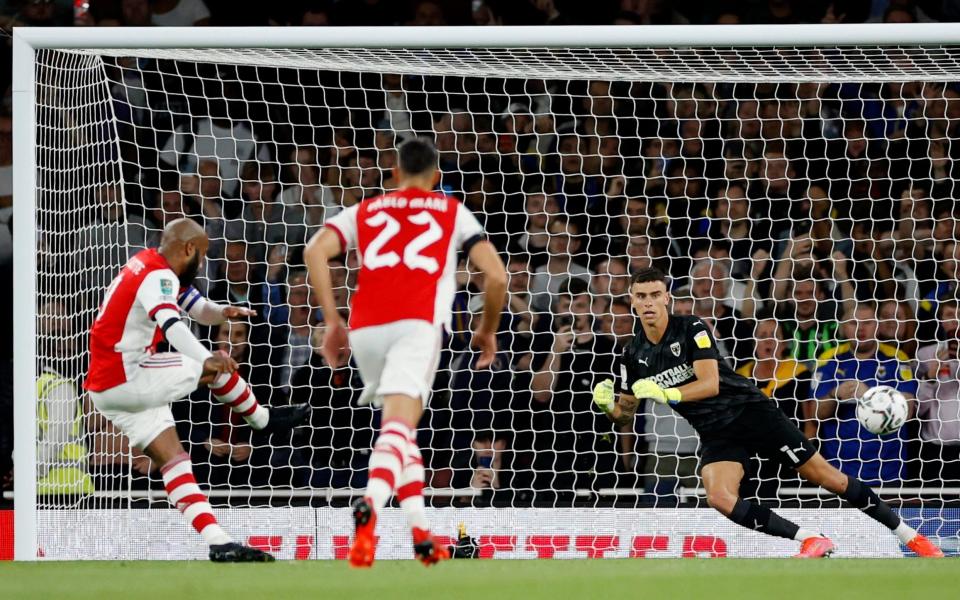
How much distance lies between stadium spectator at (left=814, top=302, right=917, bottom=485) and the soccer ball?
3.59 ft

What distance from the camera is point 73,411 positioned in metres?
7.73

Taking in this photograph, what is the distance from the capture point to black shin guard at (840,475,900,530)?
24.1 ft

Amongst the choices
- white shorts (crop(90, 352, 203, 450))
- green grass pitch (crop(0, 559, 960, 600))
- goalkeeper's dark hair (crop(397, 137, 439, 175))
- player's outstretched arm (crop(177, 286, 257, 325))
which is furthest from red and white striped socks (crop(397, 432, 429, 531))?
player's outstretched arm (crop(177, 286, 257, 325))

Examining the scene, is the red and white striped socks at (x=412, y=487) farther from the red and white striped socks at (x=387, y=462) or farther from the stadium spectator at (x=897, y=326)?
the stadium spectator at (x=897, y=326)

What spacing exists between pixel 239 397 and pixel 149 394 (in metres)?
0.53

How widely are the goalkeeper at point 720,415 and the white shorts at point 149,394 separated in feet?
7.38

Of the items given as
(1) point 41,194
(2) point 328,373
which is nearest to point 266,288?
(2) point 328,373

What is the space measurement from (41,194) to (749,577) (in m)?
5.25

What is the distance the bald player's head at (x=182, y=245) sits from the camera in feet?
21.0

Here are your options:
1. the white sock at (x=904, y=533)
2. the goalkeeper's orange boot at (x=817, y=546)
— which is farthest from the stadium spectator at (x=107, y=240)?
the white sock at (x=904, y=533)

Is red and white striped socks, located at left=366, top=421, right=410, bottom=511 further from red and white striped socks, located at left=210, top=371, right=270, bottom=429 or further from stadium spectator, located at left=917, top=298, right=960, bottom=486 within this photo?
stadium spectator, located at left=917, top=298, right=960, bottom=486

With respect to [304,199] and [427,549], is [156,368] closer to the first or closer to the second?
[427,549]

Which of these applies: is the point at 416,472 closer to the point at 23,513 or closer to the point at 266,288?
the point at 23,513

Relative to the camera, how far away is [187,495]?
6219 millimetres
